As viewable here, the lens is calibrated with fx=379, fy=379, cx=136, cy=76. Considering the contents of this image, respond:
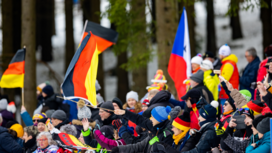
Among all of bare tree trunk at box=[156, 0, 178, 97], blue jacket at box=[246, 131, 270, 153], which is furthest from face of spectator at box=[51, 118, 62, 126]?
bare tree trunk at box=[156, 0, 178, 97]

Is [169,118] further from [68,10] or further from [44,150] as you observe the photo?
[68,10]

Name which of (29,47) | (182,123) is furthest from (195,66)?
(29,47)

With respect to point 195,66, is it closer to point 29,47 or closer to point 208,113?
point 208,113

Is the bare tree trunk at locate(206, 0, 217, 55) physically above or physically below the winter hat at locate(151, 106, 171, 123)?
above

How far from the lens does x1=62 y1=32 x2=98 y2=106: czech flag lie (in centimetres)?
595

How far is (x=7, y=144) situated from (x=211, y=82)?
400cm

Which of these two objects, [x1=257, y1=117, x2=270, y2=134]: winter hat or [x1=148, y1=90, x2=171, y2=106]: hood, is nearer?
[x1=257, y1=117, x2=270, y2=134]: winter hat

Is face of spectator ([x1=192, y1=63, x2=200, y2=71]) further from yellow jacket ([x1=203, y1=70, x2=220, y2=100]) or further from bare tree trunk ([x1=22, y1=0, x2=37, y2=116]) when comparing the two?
bare tree trunk ([x1=22, y1=0, x2=37, y2=116])

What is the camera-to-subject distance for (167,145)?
17.2 feet

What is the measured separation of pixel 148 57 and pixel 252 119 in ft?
23.2

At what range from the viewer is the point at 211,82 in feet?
24.4

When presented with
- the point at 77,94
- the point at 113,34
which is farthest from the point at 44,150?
the point at 113,34

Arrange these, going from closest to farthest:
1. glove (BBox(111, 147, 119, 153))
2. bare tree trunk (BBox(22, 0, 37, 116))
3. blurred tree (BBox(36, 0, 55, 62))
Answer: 1. glove (BBox(111, 147, 119, 153))
2. bare tree trunk (BBox(22, 0, 37, 116))
3. blurred tree (BBox(36, 0, 55, 62))

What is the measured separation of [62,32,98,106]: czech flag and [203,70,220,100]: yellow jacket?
2481 millimetres
